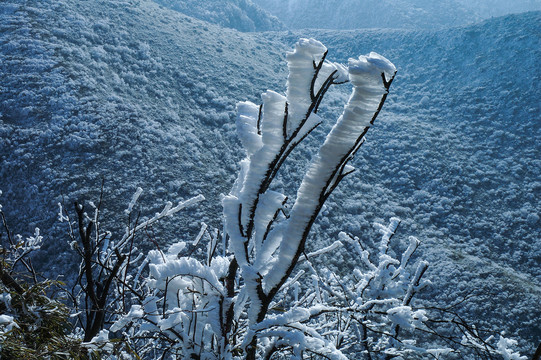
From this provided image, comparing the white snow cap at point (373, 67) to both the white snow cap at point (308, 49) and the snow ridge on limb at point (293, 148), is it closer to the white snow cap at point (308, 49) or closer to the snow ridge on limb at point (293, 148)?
the snow ridge on limb at point (293, 148)

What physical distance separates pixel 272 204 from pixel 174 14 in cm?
1992

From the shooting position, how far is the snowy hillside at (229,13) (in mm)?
23266

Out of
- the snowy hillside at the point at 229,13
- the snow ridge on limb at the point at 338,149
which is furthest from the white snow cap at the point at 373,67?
the snowy hillside at the point at 229,13

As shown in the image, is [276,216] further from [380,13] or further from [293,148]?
[380,13]

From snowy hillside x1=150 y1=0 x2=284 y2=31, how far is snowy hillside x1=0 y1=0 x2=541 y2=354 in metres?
6.88

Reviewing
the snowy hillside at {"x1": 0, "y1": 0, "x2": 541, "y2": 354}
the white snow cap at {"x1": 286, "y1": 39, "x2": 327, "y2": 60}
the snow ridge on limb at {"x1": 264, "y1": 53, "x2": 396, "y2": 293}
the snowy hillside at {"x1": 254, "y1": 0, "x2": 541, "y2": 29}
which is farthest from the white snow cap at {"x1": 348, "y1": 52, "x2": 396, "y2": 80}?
the snowy hillside at {"x1": 254, "y1": 0, "x2": 541, "y2": 29}

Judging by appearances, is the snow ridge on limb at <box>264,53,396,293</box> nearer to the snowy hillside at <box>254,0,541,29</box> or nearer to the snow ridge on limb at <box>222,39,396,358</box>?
the snow ridge on limb at <box>222,39,396,358</box>

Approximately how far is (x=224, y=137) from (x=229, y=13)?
18.0 metres

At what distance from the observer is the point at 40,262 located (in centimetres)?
632

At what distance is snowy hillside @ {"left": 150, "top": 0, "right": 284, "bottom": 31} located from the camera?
23266 mm

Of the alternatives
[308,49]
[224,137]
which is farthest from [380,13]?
[308,49]

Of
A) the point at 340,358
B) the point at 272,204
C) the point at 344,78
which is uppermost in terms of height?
the point at 344,78

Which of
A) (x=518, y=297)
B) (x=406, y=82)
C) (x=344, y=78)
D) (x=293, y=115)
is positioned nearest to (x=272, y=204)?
(x=293, y=115)

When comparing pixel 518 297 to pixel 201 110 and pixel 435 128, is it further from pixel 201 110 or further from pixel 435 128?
pixel 201 110
